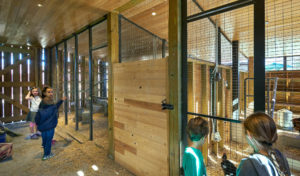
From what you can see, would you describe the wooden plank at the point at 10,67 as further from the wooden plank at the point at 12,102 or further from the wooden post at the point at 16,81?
the wooden plank at the point at 12,102

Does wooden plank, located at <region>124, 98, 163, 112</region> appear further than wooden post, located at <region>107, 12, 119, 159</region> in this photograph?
No

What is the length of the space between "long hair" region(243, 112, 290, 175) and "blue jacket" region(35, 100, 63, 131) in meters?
2.86

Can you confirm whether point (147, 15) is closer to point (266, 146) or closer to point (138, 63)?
point (138, 63)

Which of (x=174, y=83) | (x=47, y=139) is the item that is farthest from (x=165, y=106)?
(x=47, y=139)

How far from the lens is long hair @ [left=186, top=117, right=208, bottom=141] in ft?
3.73

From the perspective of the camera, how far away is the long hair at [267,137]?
2.58 ft

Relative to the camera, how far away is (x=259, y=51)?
1.16 m

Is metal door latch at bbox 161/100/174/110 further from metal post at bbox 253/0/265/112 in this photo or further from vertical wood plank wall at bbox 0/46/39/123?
vertical wood plank wall at bbox 0/46/39/123

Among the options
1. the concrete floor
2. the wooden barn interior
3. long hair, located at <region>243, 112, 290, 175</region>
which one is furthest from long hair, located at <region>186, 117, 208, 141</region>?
the concrete floor

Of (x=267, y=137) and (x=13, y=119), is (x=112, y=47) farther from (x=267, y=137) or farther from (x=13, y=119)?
(x=13, y=119)

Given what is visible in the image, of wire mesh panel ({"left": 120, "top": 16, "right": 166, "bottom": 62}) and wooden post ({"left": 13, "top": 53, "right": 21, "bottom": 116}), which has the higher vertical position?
wire mesh panel ({"left": 120, "top": 16, "right": 166, "bottom": 62})

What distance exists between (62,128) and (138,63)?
11.4 ft

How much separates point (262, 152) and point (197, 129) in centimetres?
41

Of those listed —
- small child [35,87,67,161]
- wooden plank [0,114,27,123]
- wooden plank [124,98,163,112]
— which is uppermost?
wooden plank [124,98,163,112]
